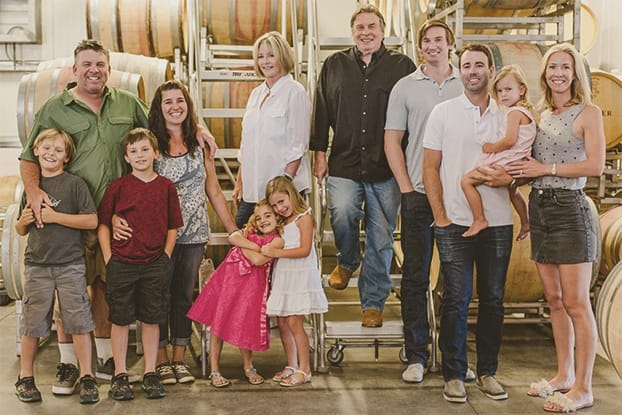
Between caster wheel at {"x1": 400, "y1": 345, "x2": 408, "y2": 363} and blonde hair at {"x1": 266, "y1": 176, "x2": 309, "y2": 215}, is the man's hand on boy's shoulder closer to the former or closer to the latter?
blonde hair at {"x1": 266, "y1": 176, "x2": 309, "y2": 215}

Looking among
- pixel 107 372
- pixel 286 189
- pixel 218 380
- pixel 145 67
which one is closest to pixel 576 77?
pixel 286 189

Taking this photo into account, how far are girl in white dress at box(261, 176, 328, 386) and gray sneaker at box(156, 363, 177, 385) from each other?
1.95ft

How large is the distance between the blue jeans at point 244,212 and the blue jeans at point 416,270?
87 centimetres

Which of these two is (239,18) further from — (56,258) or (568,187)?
(568,187)

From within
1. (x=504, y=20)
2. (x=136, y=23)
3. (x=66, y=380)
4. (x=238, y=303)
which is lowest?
(x=66, y=380)

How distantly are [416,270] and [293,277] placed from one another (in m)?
0.68


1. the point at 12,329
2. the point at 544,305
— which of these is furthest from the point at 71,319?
the point at 544,305

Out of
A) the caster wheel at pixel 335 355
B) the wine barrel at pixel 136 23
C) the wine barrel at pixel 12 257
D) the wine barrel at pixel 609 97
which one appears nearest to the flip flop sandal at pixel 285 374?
the caster wheel at pixel 335 355

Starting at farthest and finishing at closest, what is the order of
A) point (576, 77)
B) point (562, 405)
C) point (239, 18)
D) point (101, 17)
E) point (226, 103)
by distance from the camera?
1. point (101, 17)
2. point (239, 18)
3. point (226, 103)
4. point (562, 405)
5. point (576, 77)

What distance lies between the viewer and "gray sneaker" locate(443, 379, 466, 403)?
4.05 m

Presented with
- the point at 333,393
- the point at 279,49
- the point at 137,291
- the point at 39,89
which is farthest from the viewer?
the point at 39,89

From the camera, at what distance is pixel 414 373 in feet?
14.4

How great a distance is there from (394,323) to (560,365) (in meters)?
0.97

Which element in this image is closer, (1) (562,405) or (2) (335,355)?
(1) (562,405)
